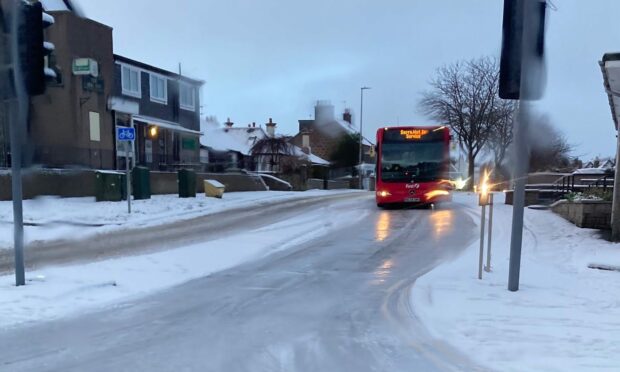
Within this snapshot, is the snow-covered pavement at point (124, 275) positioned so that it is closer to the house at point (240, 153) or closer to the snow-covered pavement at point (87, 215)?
the snow-covered pavement at point (87, 215)

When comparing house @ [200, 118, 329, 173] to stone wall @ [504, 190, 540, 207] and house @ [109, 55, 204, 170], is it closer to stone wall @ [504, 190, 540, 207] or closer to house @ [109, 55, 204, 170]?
house @ [109, 55, 204, 170]

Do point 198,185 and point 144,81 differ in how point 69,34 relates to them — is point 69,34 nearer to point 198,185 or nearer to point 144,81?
point 144,81

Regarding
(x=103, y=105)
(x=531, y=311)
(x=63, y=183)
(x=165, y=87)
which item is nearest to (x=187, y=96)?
(x=165, y=87)

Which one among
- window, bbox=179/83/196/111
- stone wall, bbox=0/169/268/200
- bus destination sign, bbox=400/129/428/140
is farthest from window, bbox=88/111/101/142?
bus destination sign, bbox=400/129/428/140

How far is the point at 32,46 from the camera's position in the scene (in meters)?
6.42

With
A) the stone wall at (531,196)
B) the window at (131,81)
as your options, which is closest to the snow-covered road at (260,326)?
the stone wall at (531,196)

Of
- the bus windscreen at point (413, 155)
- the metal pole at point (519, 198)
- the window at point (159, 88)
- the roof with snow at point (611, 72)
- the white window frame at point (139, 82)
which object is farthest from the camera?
the window at point (159, 88)

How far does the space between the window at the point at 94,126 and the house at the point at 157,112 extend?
1.18 meters

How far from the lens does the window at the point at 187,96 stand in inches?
1358

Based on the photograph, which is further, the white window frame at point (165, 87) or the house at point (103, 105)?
the white window frame at point (165, 87)

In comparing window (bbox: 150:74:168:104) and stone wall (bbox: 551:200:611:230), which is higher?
window (bbox: 150:74:168:104)

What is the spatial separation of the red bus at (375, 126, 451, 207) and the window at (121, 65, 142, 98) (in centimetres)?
1712

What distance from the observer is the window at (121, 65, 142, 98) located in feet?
93.7

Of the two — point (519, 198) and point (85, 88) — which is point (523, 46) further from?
point (85, 88)
